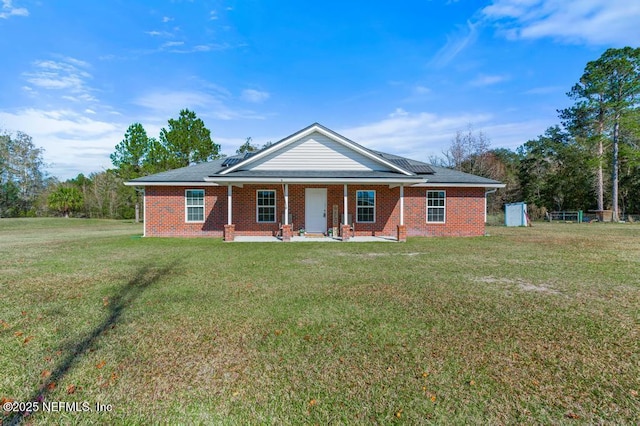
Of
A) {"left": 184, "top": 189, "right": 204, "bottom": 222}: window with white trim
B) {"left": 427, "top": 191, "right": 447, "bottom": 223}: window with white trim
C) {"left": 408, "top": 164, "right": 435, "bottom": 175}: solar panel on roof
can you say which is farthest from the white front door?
{"left": 427, "top": 191, "right": 447, "bottom": 223}: window with white trim

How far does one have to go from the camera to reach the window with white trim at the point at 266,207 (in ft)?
52.4

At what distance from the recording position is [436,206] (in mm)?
16500

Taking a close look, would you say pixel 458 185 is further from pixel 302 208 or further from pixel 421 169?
pixel 302 208

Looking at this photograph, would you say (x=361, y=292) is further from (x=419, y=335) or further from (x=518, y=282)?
(x=518, y=282)

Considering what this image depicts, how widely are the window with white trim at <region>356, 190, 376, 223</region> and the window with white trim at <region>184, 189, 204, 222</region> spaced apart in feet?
25.1

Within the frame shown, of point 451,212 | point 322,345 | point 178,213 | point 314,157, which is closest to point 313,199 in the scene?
point 314,157

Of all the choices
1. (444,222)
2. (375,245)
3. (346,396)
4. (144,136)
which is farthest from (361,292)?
(144,136)

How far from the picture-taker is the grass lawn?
8.82ft

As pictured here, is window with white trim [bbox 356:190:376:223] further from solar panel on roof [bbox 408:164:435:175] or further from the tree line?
the tree line

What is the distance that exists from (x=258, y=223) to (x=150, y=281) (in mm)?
9250

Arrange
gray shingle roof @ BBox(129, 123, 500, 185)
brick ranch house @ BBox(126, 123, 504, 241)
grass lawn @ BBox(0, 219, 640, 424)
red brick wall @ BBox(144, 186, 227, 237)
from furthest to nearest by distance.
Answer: red brick wall @ BBox(144, 186, 227, 237) → brick ranch house @ BBox(126, 123, 504, 241) → gray shingle roof @ BBox(129, 123, 500, 185) → grass lawn @ BBox(0, 219, 640, 424)

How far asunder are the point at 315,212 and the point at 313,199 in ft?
2.11

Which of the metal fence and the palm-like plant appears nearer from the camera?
the metal fence

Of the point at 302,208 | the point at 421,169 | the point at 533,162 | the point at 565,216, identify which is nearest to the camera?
the point at 302,208
